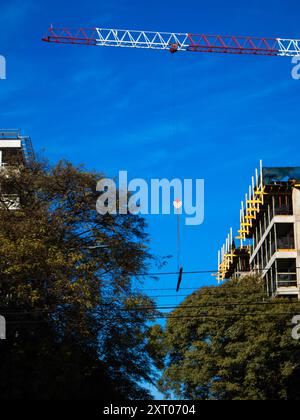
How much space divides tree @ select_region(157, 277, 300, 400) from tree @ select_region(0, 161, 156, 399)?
12.2 meters

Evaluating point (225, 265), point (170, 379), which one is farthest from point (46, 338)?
point (225, 265)

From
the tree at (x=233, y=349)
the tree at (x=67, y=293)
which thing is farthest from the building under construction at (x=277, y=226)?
the tree at (x=67, y=293)

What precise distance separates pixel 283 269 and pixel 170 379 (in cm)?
2184

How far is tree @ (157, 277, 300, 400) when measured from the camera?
63219 millimetres

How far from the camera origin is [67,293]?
45375 millimetres

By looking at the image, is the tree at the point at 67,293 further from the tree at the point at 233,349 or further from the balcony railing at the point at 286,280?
the balcony railing at the point at 286,280

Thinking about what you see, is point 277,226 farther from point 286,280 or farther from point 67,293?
point 67,293

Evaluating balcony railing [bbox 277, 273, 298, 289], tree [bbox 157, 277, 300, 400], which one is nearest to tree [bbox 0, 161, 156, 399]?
tree [bbox 157, 277, 300, 400]

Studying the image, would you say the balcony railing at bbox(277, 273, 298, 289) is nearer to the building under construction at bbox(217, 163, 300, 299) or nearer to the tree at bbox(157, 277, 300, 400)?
the building under construction at bbox(217, 163, 300, 299)

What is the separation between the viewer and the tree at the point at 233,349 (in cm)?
6322

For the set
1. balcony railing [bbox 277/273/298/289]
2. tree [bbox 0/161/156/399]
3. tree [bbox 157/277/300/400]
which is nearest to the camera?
tree [bbox 0/161/156/399]

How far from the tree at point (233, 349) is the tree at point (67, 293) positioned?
1224 centimetres

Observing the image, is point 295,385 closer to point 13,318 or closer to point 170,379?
point 170,379

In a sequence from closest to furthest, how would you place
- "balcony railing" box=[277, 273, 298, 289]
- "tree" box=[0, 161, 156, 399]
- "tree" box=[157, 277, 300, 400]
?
1. "tree" box=[0, 161, 156, 399]
2. "tree" box=[157, 277, 300, 400]
3. "balcony railing" box=[277, 273, 298, 289]
